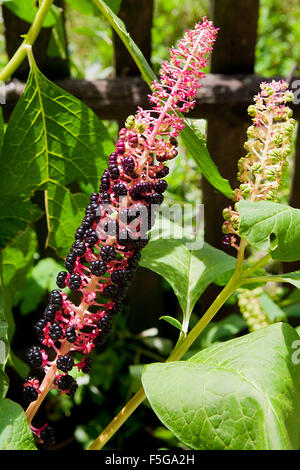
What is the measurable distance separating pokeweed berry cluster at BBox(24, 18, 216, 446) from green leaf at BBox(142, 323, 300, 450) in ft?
0.41

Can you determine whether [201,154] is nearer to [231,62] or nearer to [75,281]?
[75,281]

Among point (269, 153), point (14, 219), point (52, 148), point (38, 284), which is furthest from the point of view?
point (38, 284)

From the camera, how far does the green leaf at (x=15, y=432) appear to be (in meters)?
0.69

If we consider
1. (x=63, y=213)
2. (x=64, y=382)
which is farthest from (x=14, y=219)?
(x=64, y=382)

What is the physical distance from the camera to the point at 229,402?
68cm

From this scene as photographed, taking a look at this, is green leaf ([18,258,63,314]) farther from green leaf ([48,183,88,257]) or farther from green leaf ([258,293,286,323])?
green leaf ([258,293,286,323])

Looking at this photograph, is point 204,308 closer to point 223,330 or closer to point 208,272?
point 223,330

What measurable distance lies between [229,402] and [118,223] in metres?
0.29

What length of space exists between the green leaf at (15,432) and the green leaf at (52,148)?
408 millimetres

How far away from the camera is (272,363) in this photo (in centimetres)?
75

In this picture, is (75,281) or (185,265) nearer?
(75,281)

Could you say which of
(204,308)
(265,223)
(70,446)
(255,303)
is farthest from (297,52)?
(265,223)

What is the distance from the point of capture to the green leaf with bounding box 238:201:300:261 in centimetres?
70

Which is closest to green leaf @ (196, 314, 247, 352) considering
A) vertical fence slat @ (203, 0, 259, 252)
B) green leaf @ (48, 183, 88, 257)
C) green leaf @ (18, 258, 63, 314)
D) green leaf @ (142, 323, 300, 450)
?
vertical fence slat @ (203, 0, 259, 252)
